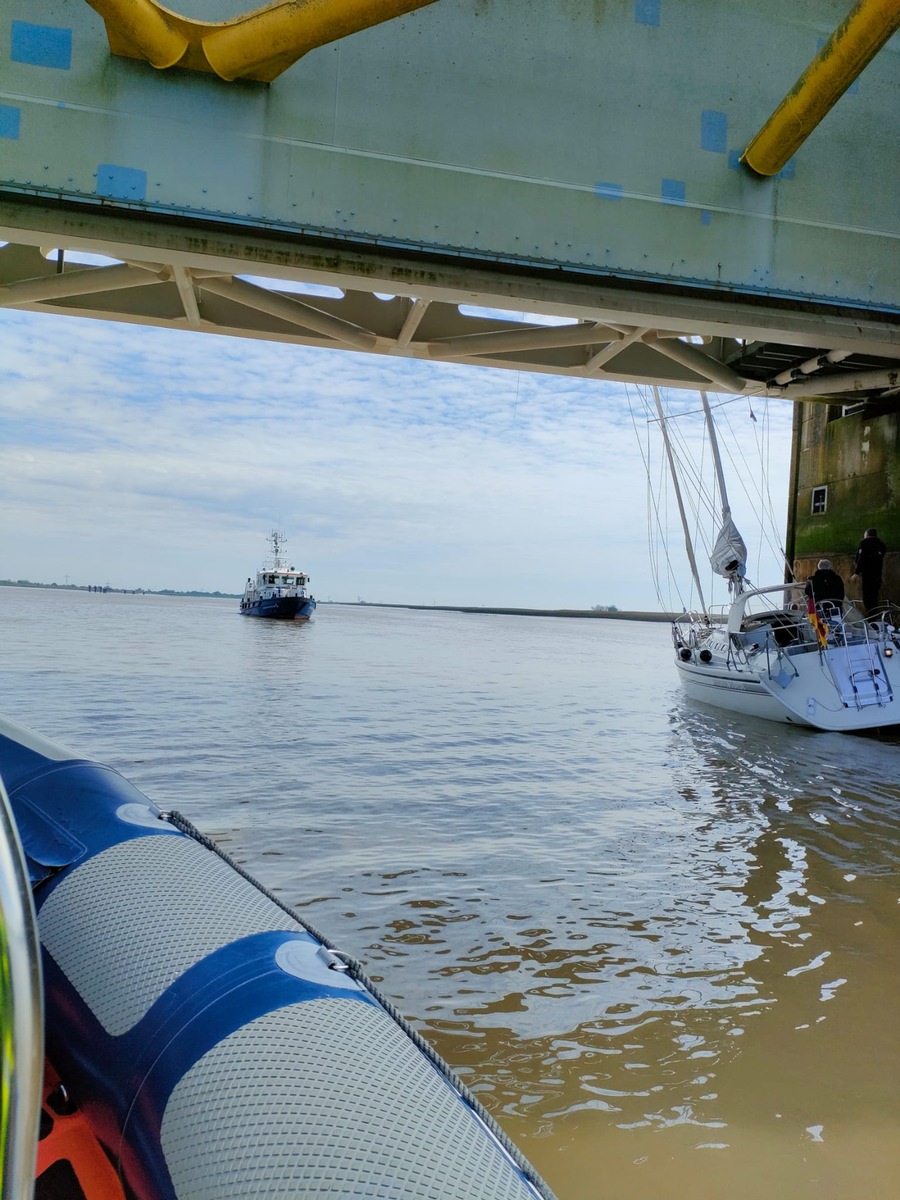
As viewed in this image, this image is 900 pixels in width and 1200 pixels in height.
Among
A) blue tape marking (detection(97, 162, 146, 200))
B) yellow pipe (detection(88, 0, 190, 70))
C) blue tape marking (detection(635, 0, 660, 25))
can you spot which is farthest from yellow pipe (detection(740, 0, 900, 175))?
blue tape marking (detection(97, 162, 146, 200))

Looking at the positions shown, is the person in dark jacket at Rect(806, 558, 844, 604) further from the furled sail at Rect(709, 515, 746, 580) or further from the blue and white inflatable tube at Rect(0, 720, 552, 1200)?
the blue and white inflatable tube at Rect(0, 720, 552, 1200)

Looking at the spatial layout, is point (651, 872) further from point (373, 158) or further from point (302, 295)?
point (302, 295)

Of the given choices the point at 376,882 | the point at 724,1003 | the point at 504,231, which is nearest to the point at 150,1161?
the point at 724,1003

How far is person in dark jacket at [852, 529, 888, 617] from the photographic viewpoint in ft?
44.3

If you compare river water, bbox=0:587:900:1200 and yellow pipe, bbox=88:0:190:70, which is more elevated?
yellow pipe, bbox=88:0:190:70

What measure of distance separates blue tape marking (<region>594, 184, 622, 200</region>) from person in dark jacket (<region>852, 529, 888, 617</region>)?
907cm

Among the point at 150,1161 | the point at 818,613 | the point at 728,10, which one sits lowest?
the point at 150,1161

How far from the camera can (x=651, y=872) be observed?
5426mm

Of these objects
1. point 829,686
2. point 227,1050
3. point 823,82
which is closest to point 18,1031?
point 227,1050

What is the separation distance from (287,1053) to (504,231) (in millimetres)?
6300

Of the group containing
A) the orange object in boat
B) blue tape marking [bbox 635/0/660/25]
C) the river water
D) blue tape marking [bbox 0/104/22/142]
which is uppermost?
blue tape marking [bbox 635/0/660/25]

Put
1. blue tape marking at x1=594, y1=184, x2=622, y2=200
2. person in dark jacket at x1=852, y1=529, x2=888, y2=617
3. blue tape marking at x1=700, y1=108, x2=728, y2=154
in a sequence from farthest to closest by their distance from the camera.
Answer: person in dark jacket at x1=852, y1=529, x2=888, y2=617, blue tape marking at x1=700, y1=108, x2=728, y2=154, blue tape marking at x1=594, y1=184, x2=622, y2=200

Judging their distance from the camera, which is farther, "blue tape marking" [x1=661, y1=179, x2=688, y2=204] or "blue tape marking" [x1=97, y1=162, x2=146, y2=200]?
"blue tape marking" [x1=661, y1=179, x2=688, y2=204]

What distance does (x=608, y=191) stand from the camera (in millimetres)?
6820
